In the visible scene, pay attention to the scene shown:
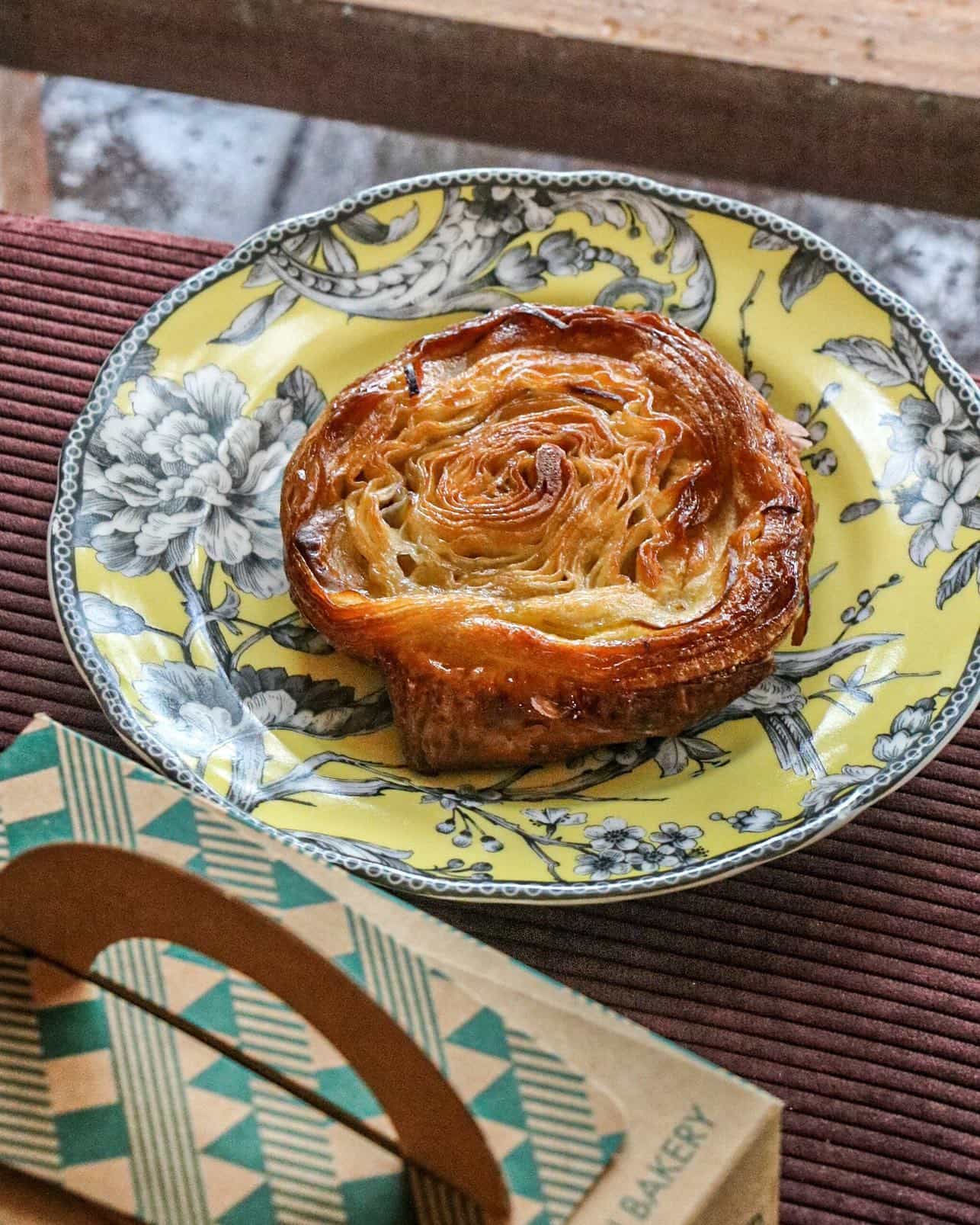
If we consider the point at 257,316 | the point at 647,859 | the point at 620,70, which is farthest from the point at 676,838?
the point at 620,70

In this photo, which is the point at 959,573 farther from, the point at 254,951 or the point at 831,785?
the point at 254,951

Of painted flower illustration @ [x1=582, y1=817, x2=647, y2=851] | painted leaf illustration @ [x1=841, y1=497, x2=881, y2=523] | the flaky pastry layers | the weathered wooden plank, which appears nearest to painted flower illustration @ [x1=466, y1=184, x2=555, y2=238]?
the flaky pastry layers

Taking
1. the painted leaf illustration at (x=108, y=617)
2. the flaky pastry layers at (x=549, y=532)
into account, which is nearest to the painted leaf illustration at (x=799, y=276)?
the flaky pastry layers at (x=549, y=532)

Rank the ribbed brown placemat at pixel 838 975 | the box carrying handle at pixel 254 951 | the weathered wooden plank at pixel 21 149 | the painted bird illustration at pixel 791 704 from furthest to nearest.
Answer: the weathered wooden plank at pixel 21 149, the painted bird illustration at pixel 791 704, the ribbed brown placemat at pixel 838 975, the box carrying handle at pixel 254 951

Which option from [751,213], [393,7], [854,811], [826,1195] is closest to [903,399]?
[751,213]

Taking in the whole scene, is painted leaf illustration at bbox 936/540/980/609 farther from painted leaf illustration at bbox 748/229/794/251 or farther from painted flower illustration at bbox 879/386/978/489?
painted leaf illustration at bbox 748/229/794/251

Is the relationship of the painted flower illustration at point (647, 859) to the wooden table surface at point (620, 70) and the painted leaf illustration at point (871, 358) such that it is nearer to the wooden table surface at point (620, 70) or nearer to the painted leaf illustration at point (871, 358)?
the painted leaf illustration at point (871, 358)

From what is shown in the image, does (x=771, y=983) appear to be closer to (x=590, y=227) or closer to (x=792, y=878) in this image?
(x=792, y=878)
